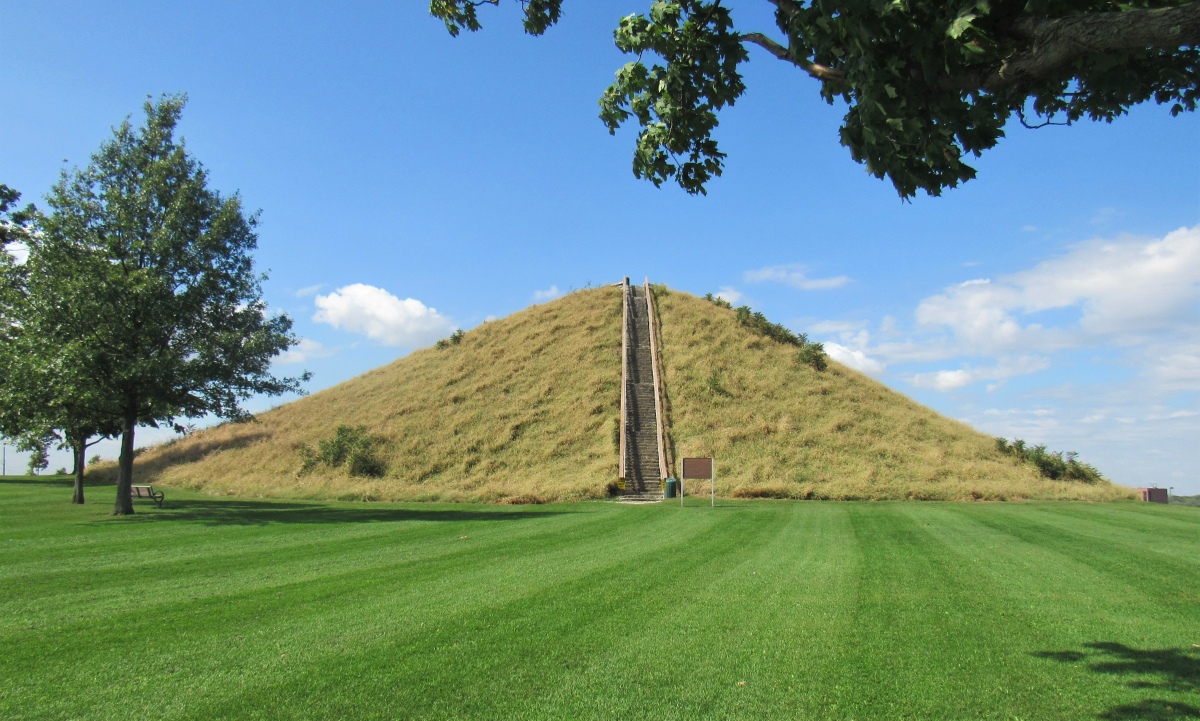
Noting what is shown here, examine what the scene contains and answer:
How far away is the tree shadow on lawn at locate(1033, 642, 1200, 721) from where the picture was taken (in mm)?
5418

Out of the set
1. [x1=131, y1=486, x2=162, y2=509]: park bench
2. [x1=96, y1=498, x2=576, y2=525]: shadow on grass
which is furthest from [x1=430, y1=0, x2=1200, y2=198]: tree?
[x1=131, y1=486, x2=162, y2=509]: park bench

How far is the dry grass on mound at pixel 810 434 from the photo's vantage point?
31.3 m

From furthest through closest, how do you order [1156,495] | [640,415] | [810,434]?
[640,415]
[810,434]
[1156,495]

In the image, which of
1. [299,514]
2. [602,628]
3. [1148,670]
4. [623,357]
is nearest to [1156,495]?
[1148,670]

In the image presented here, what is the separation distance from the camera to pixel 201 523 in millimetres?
19641

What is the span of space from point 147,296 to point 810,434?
3182 centimetres

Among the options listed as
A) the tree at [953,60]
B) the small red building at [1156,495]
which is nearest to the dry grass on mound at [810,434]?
the small red building at [1156,495]

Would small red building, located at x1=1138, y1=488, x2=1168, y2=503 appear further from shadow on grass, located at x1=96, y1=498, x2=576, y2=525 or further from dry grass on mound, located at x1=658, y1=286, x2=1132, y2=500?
shadow on grass, located at x1=96, y1=498, x2=576, y2=525

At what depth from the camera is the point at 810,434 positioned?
127ft

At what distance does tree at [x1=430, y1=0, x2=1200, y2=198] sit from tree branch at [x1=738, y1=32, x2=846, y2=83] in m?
0.01

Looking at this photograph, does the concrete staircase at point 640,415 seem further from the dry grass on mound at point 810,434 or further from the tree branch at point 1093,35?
the tree branch at point 1093,35

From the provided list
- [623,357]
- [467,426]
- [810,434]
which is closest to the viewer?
[810,434]

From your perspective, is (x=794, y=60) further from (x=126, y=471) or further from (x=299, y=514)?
(x=126, y=471)

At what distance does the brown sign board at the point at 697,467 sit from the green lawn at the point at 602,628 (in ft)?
33.5
